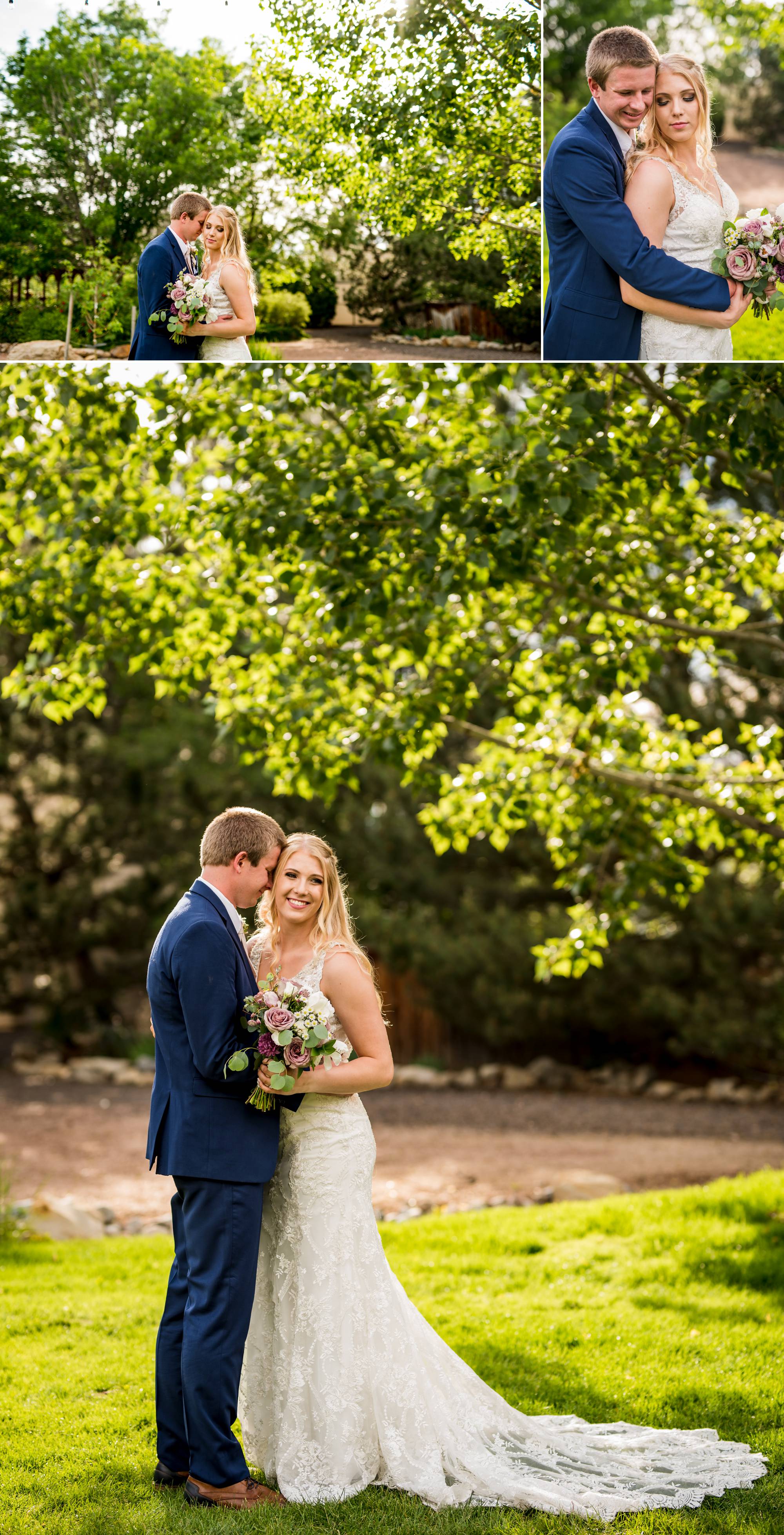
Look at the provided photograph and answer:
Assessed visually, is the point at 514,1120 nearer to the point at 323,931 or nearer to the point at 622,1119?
the point at 622,1119

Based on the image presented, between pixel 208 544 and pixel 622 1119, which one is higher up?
pixel 208 544

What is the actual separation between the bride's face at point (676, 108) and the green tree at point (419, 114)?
62 centimetres

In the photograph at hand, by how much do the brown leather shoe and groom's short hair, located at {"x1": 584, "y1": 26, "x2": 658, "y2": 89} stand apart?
516cm

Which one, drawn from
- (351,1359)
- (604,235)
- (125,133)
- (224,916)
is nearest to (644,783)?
(604,235)

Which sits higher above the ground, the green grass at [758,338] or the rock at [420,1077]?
the green grass at [758,338]

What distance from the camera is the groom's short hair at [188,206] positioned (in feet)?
18.9

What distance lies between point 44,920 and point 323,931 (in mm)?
10559

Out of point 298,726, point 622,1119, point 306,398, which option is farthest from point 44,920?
point 306,398

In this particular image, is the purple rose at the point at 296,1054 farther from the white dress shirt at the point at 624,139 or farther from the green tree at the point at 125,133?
the green tree at the point at 125,133

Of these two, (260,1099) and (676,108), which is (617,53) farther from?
(260,1099)

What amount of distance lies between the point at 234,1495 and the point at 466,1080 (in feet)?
34.4

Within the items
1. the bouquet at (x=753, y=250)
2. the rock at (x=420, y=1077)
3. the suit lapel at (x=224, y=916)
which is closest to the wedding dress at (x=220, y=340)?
the bouquet at (x=753, y=250)

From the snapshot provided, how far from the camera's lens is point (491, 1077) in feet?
45.9

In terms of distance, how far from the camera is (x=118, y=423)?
6.05 metres
